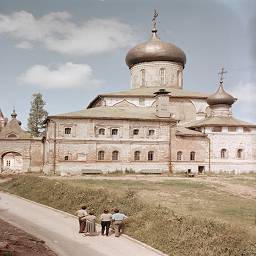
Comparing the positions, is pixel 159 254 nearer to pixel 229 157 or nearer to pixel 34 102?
pixel 229 157

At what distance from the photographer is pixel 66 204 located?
20969 mm

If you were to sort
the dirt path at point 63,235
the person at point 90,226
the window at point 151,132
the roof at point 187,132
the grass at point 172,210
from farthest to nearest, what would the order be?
the roof at point 187,132
the window at point 151,132
the person at point 90,226
the dirt path at point 63,235
the grass at point 172,210

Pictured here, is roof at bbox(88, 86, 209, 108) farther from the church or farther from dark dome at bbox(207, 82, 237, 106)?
dark dome at bbox(207, 82, 237, 106)

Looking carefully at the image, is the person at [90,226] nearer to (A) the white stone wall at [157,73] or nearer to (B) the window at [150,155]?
(B) the window at [150,155]

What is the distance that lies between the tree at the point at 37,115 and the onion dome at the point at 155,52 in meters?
16.8

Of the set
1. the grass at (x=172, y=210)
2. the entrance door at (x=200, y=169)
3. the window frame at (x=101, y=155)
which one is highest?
the window frame at (x=101, y=155)

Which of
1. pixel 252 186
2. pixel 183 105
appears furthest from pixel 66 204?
pixel 183 105

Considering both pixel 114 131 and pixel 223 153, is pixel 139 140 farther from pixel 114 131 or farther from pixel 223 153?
pixel 223 153

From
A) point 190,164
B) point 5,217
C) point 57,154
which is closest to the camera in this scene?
point 5,217

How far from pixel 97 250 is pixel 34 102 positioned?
49472 millimetres

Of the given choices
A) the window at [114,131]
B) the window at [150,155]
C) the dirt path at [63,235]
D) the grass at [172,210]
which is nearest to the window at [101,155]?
the window at [114,131]

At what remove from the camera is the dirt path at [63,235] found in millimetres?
13289

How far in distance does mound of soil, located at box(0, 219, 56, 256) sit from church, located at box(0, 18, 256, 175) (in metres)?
22.2

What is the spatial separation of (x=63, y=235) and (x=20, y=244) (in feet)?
9.86
